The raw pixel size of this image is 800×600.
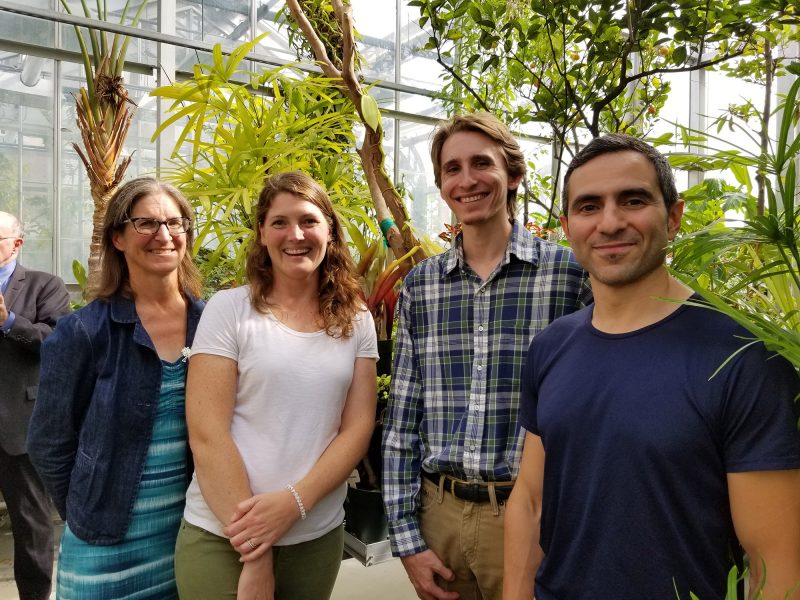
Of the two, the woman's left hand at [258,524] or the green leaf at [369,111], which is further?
the green leaf at [369,111]

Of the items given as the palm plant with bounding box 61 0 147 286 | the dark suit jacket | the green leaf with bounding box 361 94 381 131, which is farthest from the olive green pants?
the palm plant with bounding box 61 0 147 286

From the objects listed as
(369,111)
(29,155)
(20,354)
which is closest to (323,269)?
(369,111)

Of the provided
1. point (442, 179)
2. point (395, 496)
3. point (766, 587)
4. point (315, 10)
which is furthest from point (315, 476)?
point (315, 10)

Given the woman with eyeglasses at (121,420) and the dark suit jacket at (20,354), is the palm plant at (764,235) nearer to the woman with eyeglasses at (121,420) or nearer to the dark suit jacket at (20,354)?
the woman with eyeglasses at (121,420)

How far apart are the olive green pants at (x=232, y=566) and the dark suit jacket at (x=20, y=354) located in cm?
164

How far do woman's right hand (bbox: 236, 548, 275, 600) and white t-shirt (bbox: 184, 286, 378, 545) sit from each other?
2.5 inches

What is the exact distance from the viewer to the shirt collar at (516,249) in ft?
4.79

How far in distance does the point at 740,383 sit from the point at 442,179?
82cm

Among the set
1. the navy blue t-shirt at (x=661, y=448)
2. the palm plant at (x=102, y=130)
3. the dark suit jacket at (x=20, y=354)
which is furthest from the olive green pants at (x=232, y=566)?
the palm plant at (x=102, y=130)

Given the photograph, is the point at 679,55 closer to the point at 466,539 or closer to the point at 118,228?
the point at 466,539

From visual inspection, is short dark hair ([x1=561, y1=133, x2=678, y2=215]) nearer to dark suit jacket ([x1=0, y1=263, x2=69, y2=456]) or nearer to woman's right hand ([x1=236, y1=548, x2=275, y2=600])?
woman's right hand ([x1=236, y1=548, x2=275, y2=600])

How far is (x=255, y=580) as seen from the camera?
136cm

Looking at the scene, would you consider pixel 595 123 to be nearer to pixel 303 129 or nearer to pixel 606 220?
pixel 606 220

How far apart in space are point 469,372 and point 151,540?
80 centimetres
